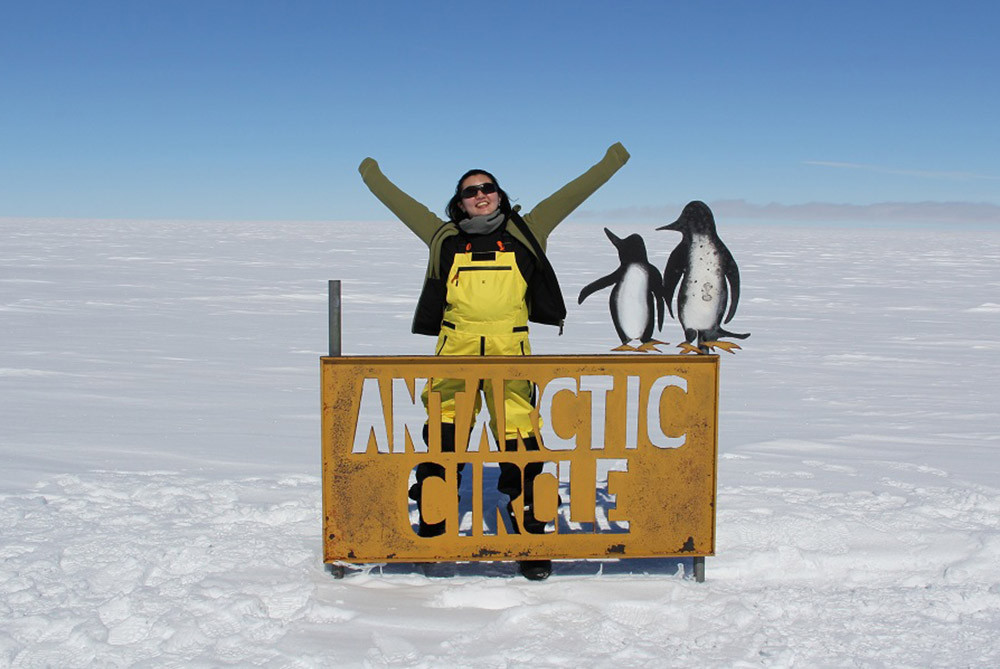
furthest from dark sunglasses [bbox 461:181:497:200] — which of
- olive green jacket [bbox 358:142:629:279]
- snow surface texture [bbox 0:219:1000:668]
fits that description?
snow surface texture [bbox 0:219:1000:668]

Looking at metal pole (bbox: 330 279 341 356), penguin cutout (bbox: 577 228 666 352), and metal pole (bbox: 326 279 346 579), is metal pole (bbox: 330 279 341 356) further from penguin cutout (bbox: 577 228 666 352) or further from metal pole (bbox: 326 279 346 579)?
penguin cutout (bbox: 577 228 666 352)

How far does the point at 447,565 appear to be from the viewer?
3061 mm

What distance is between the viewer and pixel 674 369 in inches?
111

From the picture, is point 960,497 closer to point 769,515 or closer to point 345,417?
point 769,515

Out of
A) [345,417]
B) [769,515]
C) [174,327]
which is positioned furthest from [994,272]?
[345,417]

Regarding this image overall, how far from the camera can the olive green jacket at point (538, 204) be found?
299cm

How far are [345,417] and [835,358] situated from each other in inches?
256

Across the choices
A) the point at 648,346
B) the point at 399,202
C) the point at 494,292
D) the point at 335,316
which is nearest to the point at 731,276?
the point at 648,346

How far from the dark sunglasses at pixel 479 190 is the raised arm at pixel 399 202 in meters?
0.22

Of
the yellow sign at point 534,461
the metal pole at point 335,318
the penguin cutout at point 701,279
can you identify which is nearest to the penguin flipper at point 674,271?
the penguin cutout at point 701,279

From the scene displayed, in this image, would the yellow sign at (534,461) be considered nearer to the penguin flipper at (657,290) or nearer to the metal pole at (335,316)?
the metal pole at (335,316)

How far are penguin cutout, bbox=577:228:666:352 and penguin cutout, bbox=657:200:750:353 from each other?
0.05 metres

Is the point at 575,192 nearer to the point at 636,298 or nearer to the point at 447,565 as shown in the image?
the point at 636,298

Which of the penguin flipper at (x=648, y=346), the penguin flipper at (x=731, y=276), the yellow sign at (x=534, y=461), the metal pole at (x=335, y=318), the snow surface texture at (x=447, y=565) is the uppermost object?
the penguin flipper at (x=731, y=276)
